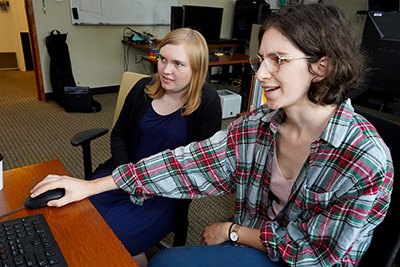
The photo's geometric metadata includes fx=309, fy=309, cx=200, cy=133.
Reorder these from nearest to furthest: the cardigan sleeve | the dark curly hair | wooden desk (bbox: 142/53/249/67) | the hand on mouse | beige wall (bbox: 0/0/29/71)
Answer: the dark curly hair, the hand on mouse, the cardigan sleeve, wooden desk (bbox: 142/53/249/67), beige wall (bbox: 0/0/29/71)

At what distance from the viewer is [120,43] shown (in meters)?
4.38

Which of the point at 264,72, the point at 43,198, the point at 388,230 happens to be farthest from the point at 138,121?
the point at 388,230

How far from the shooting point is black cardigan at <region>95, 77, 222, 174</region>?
1377 mm

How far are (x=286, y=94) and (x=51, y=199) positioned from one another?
0.70m

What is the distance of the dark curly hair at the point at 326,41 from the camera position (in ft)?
2.49

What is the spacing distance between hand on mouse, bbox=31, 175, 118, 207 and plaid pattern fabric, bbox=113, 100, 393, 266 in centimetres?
9

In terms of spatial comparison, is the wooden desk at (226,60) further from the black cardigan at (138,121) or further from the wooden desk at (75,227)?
the wooden desk at (75,227)

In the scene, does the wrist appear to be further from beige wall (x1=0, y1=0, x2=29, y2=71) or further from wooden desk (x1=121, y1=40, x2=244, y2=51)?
beige wall (x1=0, y1=0, x2=29, y2=71)

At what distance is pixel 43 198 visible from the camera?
2.77 ft

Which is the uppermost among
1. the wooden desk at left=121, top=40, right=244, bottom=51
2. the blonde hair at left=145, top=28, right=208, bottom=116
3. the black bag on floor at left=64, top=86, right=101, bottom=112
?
the blonde hair at left=145, top=28, right=208, bottom=116

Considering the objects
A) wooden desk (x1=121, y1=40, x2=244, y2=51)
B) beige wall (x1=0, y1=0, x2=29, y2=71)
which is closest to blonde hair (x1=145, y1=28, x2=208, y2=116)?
wooden desk (x1=121, y1=40, x2=244, y2=51)

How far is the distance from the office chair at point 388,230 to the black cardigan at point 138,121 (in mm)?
687

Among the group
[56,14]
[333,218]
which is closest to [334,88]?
[333,218]

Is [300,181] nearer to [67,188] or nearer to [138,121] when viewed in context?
[67,188]
